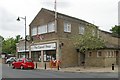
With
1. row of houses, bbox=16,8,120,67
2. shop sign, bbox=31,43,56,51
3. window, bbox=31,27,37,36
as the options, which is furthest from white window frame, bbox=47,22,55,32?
window, bbox=31,27,37,36

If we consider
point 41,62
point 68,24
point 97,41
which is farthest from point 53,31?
point 97,41

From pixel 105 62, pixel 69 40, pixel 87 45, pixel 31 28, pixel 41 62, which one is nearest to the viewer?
pixel 87 45

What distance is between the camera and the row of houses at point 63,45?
39.1 meters

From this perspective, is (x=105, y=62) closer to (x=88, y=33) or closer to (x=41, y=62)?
(x=88, y=33)

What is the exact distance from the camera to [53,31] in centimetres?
4156

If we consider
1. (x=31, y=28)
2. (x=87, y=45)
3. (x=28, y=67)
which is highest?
(x=31, y=28)

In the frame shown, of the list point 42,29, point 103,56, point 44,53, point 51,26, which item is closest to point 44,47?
point 44,53

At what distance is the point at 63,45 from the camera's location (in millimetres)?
39750

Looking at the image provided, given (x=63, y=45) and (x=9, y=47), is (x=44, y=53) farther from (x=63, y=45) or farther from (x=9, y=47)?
(x=9, y=47)

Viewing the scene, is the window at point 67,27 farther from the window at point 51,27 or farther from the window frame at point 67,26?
the window at point 51,27

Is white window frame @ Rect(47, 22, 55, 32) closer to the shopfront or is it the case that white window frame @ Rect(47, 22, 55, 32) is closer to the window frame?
the window frame

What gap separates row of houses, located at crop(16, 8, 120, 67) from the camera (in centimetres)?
3912

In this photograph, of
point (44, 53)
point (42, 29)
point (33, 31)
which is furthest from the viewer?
point (33, 31)

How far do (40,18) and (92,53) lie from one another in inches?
434
